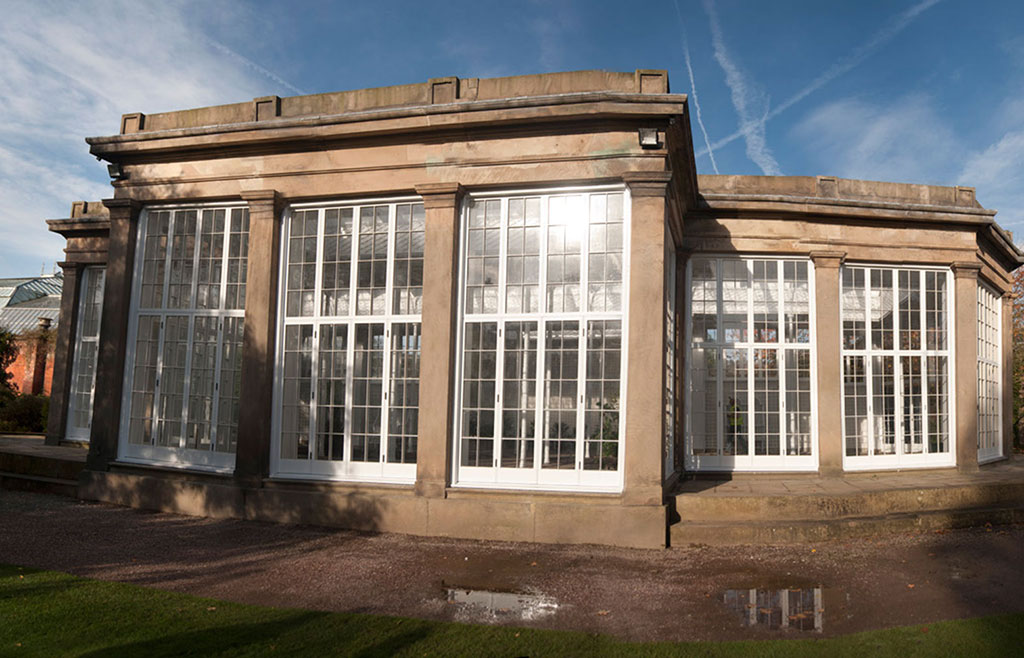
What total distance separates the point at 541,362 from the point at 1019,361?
23072mm

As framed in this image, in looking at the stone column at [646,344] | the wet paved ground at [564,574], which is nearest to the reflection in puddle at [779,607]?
the wet paved ground at [564,574]

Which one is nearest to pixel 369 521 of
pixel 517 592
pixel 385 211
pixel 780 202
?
pixel 517 592

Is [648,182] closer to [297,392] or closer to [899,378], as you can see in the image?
[297,392]

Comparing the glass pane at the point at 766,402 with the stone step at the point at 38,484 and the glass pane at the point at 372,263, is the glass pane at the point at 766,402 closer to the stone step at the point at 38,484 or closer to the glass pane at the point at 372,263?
the glass pane at the point at 372,263

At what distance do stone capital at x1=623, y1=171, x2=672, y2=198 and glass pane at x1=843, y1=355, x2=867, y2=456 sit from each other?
20.3 ft

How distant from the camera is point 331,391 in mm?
10688

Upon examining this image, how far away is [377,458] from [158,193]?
6.03 m

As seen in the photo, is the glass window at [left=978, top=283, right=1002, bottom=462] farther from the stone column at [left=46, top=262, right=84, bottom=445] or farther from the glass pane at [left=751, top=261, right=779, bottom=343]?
the stone column at [left=46, top=262, right=84, bottom=445]

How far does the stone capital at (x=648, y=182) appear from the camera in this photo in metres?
9.38

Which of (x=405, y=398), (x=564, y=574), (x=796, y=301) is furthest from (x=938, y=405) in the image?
(x=405, y=398)

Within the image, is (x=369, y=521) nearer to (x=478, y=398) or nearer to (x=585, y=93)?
(x=478, y=398)

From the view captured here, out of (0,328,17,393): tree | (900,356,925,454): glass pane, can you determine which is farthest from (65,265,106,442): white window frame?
(900,356,925,454): glass pane

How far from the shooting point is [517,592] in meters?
7.16

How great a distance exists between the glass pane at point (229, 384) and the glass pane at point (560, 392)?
16.7 ft
